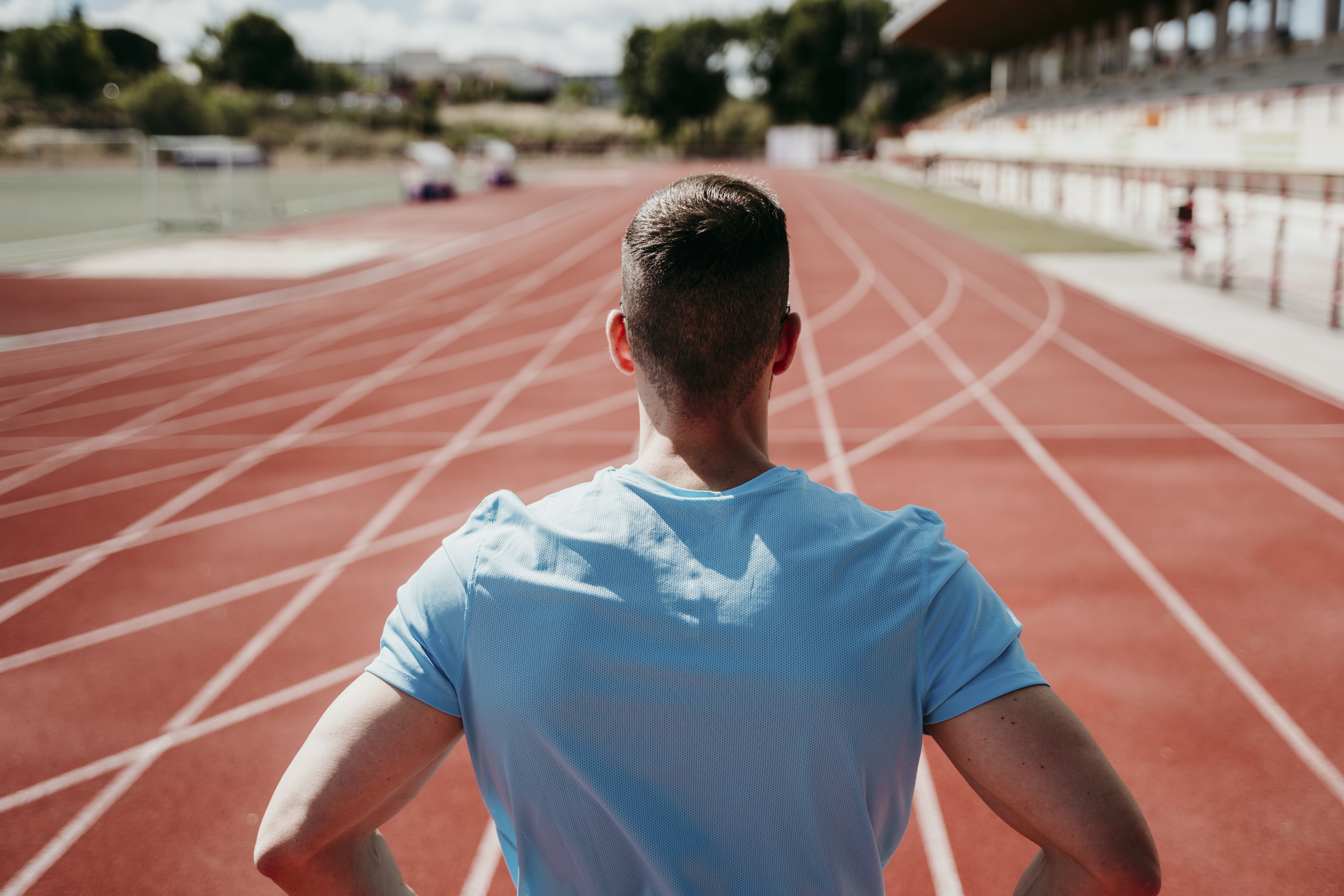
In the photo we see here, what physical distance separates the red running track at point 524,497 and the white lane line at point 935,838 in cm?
1

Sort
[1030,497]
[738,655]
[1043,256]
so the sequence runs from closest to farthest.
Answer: [738,655] → [1030,497] → [1043,256]

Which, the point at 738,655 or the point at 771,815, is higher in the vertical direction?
the point at 738,655

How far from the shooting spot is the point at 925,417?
848cm

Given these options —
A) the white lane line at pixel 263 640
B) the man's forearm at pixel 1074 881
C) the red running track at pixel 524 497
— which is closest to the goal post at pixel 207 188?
the red running track at pixel 524 497

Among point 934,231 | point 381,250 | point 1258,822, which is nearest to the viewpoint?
point 1258,822

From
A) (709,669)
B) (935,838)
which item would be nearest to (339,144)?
(935,838)

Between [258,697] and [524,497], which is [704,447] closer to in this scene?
[258,697]

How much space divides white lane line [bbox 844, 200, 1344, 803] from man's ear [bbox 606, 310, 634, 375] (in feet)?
11.7

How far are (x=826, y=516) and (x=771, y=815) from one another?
0.33 metres

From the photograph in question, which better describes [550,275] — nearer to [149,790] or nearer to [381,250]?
[381,250]

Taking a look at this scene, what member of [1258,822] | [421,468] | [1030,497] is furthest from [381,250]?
[1258,822]

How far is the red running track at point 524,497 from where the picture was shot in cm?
344

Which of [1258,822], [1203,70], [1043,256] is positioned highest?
[1203,70]

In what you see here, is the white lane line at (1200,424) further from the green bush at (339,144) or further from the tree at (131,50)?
the tree at (131,50)
